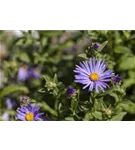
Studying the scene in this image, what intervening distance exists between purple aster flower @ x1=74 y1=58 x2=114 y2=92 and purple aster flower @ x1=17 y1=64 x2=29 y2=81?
1135mm

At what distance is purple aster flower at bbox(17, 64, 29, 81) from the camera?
2.54 meters

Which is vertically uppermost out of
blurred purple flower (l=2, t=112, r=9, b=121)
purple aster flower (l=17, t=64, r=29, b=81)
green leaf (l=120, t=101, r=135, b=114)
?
purple aster flower (l=17, t=64, r=29, b=81)

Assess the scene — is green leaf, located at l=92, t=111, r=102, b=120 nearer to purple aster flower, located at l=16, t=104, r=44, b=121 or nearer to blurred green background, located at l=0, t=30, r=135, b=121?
purple aster flower, located at l=16, t=104, r=44, b=121

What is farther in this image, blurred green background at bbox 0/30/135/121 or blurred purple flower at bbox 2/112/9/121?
blurred green background at bbox 0/30/135/121

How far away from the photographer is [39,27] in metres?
1.41

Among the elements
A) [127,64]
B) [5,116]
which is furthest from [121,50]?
[5,116]

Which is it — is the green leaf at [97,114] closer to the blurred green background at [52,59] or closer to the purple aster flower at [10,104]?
the blurred green background at [52,59]

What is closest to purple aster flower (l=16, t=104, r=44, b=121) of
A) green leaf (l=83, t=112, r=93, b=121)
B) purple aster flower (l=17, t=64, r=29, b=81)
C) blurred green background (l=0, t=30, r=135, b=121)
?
green leaf (l=83, t=112, r=93, b=121)

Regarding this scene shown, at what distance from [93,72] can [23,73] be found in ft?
3.90

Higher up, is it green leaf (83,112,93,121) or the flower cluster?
the flower cluster

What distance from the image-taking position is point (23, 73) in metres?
2.59
